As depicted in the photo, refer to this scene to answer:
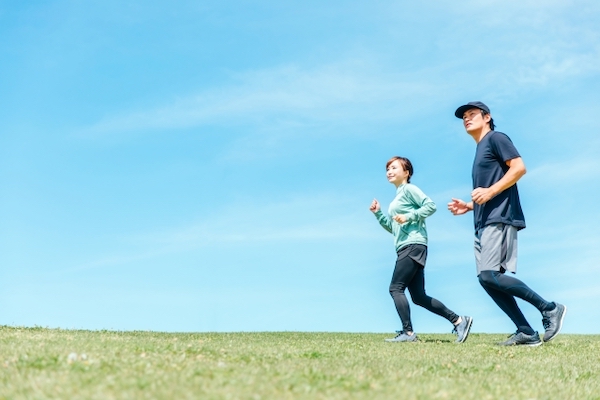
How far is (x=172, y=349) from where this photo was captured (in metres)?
7.36

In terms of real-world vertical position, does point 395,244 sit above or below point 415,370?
above

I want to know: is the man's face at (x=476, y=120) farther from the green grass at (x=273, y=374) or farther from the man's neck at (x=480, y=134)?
the green grass at (x=273, y=374)

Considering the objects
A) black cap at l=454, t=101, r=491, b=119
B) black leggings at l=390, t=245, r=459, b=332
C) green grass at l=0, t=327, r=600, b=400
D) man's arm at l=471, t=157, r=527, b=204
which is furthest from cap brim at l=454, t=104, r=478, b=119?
green grass at l=0, t=327, r=600, b=400

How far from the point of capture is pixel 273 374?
5551 millimetres

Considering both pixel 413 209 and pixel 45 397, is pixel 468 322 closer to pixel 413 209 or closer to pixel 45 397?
pixel 413 209

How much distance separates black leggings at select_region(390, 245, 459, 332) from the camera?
38.8ft

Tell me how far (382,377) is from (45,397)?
2.66 metres

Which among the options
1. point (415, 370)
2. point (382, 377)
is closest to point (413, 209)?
point (415, 370)

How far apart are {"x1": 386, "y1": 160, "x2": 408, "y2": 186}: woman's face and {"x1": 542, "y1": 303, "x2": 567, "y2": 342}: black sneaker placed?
3.25 m

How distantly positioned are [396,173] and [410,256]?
1.51m

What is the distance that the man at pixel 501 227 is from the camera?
34.2 ft

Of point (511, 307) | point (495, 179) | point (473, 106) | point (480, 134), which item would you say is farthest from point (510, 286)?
point (473, 106)

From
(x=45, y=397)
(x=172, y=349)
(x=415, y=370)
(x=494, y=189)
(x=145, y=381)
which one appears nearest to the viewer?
(x=45, y=397)

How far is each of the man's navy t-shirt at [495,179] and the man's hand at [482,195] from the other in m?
0.25
